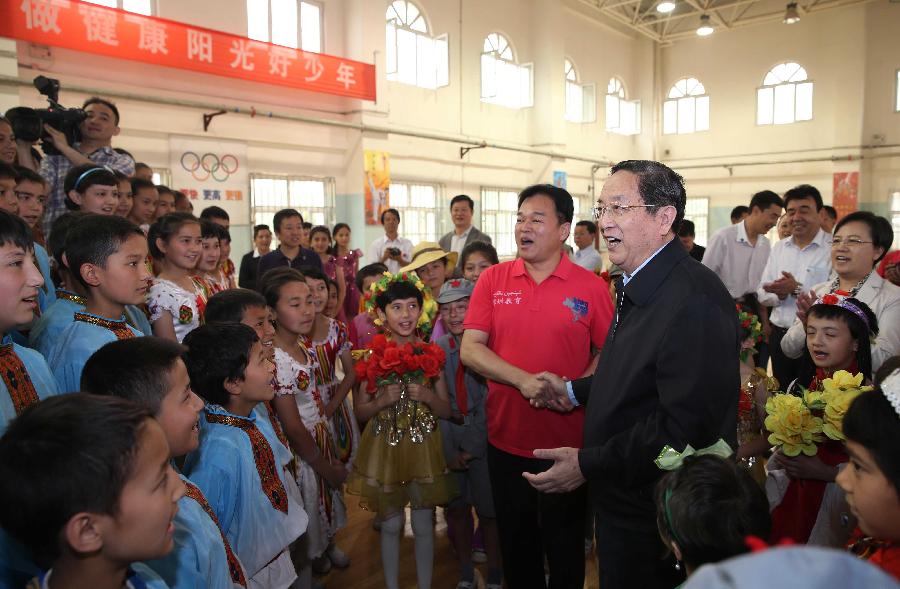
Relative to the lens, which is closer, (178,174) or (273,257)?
(273,257)

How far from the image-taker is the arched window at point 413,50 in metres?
9.75

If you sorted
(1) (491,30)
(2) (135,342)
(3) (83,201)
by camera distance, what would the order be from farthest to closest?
(1) (491,30) < (3) (83,201) < (2) (135,342)

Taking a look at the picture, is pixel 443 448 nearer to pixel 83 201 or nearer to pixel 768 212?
pixel 83 201

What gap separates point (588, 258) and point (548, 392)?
4.33 m

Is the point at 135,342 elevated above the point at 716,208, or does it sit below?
below

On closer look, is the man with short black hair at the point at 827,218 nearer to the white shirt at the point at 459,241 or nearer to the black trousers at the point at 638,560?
the white shirt at the point at 459,241

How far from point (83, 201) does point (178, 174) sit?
4832 millimetres

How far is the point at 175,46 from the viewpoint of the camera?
6.75 m

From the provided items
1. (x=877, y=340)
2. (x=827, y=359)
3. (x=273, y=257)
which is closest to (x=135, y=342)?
(x=827, y=359)

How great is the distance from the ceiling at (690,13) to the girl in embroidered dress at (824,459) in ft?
39.5

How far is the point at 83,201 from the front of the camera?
2.90 m

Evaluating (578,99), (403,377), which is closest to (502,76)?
(578,99)

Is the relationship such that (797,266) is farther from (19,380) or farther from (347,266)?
(19,380)

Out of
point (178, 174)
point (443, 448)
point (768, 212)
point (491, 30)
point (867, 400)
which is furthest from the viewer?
point (491, 30)
